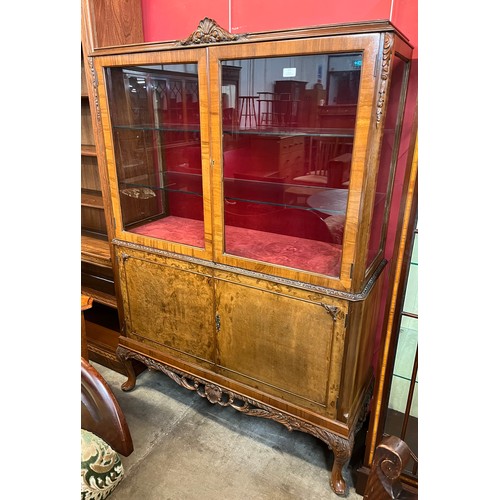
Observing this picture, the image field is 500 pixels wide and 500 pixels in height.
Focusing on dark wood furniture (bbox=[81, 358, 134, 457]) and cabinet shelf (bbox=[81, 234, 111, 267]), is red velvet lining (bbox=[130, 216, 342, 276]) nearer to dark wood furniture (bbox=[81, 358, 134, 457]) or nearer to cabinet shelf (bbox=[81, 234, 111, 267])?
cabinet shelf (bbox=[81, 234, 111, 267])

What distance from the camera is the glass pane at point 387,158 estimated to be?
1.23 metres

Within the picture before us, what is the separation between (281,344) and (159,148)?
1150 millimetres

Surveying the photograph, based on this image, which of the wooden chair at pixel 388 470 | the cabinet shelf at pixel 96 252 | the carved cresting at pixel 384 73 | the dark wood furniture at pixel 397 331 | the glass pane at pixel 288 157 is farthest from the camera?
the cabinet shelf at pixel 96 252

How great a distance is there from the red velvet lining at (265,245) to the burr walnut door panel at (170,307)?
0.15m

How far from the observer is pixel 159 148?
1.91 meters

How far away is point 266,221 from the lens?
179 centimetres

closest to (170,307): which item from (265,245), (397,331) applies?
(265,245)

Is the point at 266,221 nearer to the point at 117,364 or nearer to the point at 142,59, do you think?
the point at 142,59

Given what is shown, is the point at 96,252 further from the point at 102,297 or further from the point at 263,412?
the point at 263,412

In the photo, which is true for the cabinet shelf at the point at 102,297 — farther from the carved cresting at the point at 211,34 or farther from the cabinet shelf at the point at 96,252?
the carved cresting at the point at 211,34

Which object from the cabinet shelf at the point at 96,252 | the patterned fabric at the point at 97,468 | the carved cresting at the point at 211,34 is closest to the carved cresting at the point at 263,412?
the cabinet shelf at the point at 96,252

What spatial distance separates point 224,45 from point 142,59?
15.8 inches
